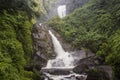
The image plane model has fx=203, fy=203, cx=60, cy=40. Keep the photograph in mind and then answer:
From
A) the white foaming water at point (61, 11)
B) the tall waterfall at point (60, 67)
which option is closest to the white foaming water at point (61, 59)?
the tall waterfall at point (60, 67)

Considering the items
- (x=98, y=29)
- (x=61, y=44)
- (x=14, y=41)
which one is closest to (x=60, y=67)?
(x=61, y=44)

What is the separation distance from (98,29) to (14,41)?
45.1ft

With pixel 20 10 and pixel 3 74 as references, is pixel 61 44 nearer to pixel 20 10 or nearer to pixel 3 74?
pixel 20 10

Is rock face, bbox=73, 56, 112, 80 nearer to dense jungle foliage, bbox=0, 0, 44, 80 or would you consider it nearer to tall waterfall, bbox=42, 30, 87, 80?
tall waterfall, bbox=42, 30, 87, 80

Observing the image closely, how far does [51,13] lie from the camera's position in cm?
5256

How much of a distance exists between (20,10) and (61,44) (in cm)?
956

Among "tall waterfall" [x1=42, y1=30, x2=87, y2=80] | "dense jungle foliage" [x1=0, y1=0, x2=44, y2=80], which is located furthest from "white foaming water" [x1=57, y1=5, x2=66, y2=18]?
"dense jungle foliage" [x1=0, y1=0, x2=44, y2=80]

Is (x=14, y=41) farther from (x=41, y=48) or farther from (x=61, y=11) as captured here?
(x=61, y=11)

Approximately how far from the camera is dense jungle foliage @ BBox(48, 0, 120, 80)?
63.4 ft

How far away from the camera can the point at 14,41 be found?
14.8 metres

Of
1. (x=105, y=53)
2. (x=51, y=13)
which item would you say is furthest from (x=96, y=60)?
(x=51, y=13)

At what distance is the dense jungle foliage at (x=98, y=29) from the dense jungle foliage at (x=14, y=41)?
7.16 m

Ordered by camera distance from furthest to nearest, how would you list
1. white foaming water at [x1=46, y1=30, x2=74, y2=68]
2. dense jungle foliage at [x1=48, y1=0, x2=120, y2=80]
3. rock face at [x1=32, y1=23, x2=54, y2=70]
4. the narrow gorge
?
white foaming water at [x1=46, y1=30, x2=74, y2=68], rock face at [x1=32, y1=23, x2=54, y2=70], dense jungle foliage at [x1=48, y1=0, x2=120, y2=80], the narrow gorge

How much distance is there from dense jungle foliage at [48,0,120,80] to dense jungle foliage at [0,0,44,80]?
282 inches
